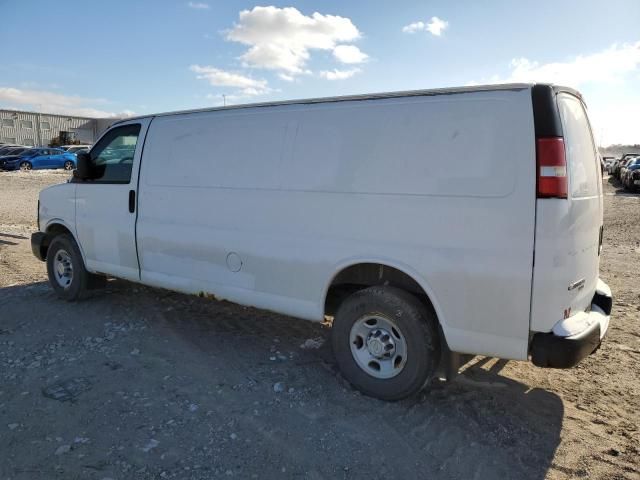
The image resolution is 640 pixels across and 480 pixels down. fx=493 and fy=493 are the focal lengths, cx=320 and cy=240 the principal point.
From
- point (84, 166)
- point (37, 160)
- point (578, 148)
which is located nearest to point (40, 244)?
point (84, 166)

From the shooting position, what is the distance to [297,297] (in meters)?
4.07

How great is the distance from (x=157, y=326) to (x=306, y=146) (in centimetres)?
266

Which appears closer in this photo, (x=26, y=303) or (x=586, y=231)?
(x=586, y=231)

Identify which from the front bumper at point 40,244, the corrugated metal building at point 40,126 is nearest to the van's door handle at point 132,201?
the front bumper at point 40,244

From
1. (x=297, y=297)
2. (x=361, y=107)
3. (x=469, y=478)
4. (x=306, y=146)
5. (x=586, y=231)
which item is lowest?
(x=469, y=478)

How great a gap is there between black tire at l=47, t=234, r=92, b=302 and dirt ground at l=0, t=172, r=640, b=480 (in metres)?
0.54

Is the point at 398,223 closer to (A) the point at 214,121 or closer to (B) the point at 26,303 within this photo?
(A) the point at 214,121

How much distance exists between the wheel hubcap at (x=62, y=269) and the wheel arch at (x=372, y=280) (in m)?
3.76

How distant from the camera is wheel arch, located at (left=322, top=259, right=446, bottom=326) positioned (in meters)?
3.42

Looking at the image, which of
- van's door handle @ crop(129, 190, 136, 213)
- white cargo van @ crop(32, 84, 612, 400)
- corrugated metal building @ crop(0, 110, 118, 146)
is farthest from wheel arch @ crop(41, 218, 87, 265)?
corrugated metal building @ crop(0, 110, 118, 146)

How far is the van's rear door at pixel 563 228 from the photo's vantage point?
9.68 feet

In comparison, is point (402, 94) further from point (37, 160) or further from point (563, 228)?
point (37, 160)

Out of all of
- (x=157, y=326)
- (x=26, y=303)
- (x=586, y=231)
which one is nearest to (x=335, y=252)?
(x=586, y=231)

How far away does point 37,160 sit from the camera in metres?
32.0
